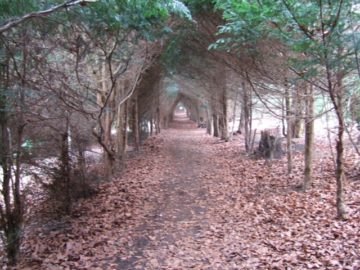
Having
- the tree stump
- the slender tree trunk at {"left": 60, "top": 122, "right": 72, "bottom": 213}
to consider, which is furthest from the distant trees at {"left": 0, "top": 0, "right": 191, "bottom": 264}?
the tree stump

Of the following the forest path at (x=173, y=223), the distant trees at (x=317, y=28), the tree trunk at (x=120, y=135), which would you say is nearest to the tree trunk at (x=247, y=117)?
the forest path at (x=173, y=223)

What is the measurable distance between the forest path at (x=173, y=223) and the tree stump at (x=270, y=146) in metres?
2.06

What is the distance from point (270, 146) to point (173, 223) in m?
6.45

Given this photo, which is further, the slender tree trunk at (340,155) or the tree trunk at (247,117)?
the tree trunk at (247,117)

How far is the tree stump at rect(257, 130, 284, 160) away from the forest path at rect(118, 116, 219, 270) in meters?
2.06

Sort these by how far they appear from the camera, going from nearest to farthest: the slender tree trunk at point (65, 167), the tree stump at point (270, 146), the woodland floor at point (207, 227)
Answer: the woodland floor at point (207, 227) → the slender tree trunk at point (65, 167) → the tree stump at point (270, 146)

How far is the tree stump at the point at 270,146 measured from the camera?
12312mm

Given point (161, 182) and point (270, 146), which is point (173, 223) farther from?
point (270, 146)

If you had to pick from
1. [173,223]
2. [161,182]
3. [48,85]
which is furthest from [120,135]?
[48,85]

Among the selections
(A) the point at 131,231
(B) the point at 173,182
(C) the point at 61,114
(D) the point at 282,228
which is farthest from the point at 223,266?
(B) the point at 173,182

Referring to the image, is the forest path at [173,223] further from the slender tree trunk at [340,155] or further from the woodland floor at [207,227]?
the slender tree trunk at [340,155]

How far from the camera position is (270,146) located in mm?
12422

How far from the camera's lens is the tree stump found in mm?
12312

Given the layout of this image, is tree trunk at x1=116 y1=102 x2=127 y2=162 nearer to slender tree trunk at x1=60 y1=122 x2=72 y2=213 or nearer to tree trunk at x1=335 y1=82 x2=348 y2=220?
slender tree trunk at x1=60 y1=122 x2=72 y2=213
